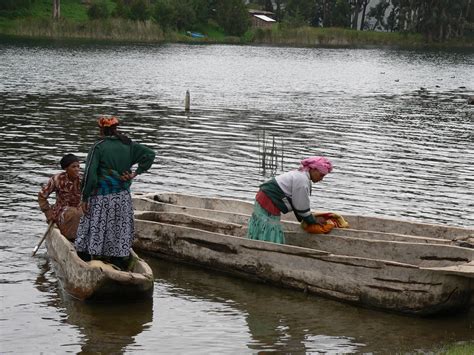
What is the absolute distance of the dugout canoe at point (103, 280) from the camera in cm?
1062

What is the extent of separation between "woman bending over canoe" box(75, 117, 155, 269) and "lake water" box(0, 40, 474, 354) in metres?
0.74

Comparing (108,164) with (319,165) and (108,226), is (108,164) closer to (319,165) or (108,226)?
(108,226)

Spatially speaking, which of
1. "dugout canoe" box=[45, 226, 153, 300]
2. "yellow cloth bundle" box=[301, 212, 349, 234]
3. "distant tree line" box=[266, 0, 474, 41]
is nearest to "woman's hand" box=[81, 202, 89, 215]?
"dugout canoe" box=[45, 226, 153, 300]

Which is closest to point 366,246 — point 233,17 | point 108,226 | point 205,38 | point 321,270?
point 321,270

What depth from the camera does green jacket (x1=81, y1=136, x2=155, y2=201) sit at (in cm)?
1059

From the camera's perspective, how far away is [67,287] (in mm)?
11266

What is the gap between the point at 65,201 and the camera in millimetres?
12250

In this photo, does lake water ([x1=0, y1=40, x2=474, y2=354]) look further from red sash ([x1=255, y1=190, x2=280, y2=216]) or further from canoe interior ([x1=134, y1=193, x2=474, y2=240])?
canoe interior ([x1=134, y1=193, x2=474, y2=240])

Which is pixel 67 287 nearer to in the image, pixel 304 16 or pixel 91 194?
pixel 91 194

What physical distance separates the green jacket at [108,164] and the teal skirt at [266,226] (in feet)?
5.71

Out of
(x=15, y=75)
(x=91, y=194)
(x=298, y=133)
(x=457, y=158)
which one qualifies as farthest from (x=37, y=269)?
(x=15, y=75)

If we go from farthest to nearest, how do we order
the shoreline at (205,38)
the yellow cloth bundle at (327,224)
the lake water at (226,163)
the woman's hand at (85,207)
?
the shoreline at (205,38) < the yellow cloth bundle at (327,224) < the woman's hand at (85,207) < the lake water at (226,163)

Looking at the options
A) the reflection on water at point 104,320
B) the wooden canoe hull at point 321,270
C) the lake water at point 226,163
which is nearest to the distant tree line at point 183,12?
the lake water at point 226,163

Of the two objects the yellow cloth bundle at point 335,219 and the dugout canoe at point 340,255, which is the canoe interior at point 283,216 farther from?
the yellow cloth bundle at point 335,219
